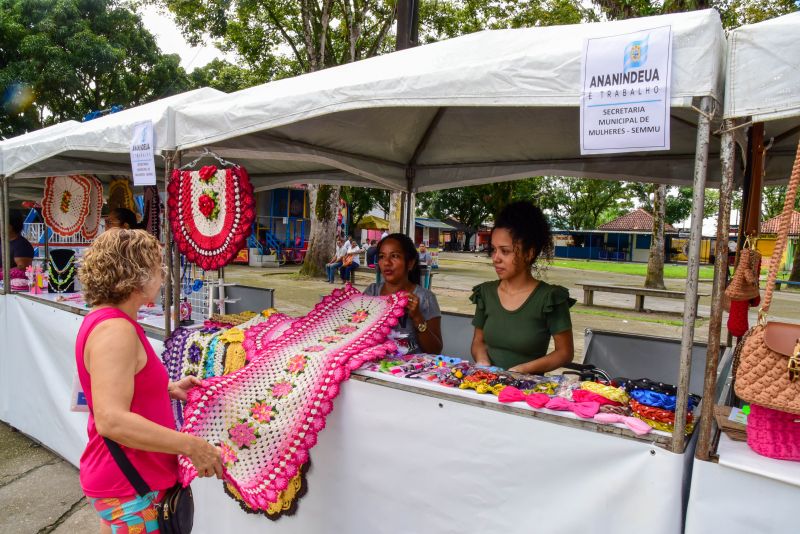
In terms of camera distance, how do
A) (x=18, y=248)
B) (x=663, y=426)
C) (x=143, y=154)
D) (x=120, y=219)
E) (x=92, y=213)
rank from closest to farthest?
1. (x=663, y=426)
2. (x=143, y=154)
3. (x=120, y=219)
4. (x=92, y=213)
5. (x=18, y=248)

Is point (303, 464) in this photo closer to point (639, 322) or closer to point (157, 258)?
point (157, 258)

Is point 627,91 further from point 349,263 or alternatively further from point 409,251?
point 349,263

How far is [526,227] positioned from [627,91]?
1184mm

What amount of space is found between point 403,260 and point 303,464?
4.54ft

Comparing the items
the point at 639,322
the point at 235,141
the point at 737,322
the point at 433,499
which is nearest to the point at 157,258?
the point at 433,499

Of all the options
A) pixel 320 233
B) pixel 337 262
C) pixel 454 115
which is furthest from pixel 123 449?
pixel 320 233

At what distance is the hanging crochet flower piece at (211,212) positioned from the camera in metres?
2.68

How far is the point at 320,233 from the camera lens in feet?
52.4

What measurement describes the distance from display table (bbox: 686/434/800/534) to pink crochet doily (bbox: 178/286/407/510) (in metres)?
1.25

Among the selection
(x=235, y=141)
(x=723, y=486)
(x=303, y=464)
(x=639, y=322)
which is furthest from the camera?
(x=639, y=322)

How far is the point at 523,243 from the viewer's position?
2648 mm

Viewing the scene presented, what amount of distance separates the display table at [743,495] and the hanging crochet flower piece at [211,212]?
2159 mm

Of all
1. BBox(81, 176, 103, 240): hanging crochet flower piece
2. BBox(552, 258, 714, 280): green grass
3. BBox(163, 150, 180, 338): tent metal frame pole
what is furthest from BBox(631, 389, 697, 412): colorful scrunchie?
BBox(552, 258, 714, 280): green grass

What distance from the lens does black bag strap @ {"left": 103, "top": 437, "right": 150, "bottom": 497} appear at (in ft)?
4.95
